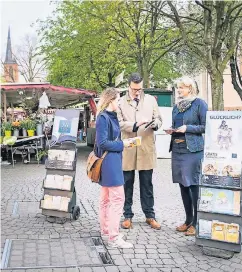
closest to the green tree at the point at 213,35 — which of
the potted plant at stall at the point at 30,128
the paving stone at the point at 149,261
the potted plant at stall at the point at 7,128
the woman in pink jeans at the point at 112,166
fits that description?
the potted plant at stall at the point at 30,128

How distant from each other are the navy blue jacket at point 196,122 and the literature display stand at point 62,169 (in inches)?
62.3

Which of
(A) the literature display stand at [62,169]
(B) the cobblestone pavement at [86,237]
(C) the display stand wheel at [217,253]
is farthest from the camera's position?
(A) the literature display stand at [62,169]

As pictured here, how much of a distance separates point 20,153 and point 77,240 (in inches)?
393

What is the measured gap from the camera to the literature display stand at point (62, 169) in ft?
18.7

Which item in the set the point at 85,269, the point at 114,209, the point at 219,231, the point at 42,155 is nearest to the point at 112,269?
the point at 85,269

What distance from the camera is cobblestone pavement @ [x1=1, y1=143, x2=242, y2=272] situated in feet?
13.4

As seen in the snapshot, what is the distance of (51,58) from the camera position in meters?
26.4

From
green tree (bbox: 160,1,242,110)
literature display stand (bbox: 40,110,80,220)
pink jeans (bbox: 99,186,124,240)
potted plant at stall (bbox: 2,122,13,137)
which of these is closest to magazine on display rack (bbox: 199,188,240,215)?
pink jeans (bbox: 99,186,124,240)

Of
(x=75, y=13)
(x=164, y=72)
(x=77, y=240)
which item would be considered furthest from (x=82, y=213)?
(x=164, y=72)

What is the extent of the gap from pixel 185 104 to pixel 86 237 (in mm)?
1931

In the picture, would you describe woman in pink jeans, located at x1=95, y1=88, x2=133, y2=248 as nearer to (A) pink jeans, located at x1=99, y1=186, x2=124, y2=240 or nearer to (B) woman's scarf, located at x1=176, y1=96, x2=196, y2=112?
(A) pink jeans, located at x1=99, y1=186, x2=124, y2=240

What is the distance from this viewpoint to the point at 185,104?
5016 millimetres

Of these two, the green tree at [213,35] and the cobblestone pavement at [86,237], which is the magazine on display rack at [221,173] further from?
the green tree at [213,35]

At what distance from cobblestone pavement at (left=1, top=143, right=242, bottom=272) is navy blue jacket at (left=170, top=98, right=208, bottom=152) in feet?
3.55
